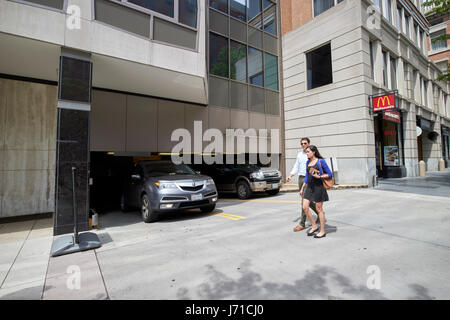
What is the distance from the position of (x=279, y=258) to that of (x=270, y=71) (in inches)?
551

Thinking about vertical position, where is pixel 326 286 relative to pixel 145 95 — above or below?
below

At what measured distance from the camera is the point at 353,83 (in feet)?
39.8

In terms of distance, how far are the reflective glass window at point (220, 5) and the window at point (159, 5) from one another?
266 inches

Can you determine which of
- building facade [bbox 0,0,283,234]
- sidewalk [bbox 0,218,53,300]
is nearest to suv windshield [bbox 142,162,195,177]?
building facade [bbox 0,0,283,234]

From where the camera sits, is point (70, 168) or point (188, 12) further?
point (188, 12)

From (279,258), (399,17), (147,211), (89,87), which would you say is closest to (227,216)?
(147,211)

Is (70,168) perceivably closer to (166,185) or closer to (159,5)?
(166,185)

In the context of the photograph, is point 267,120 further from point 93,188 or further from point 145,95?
point 93,188

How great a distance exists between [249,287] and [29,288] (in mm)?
2812

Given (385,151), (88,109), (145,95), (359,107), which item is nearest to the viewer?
(88,109)

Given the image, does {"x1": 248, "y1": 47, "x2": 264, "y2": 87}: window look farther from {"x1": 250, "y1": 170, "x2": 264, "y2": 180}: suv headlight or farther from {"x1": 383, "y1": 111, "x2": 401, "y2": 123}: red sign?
{"x1": 383, "y1": 111, "x2": 401, "y2": 123}: red sign
